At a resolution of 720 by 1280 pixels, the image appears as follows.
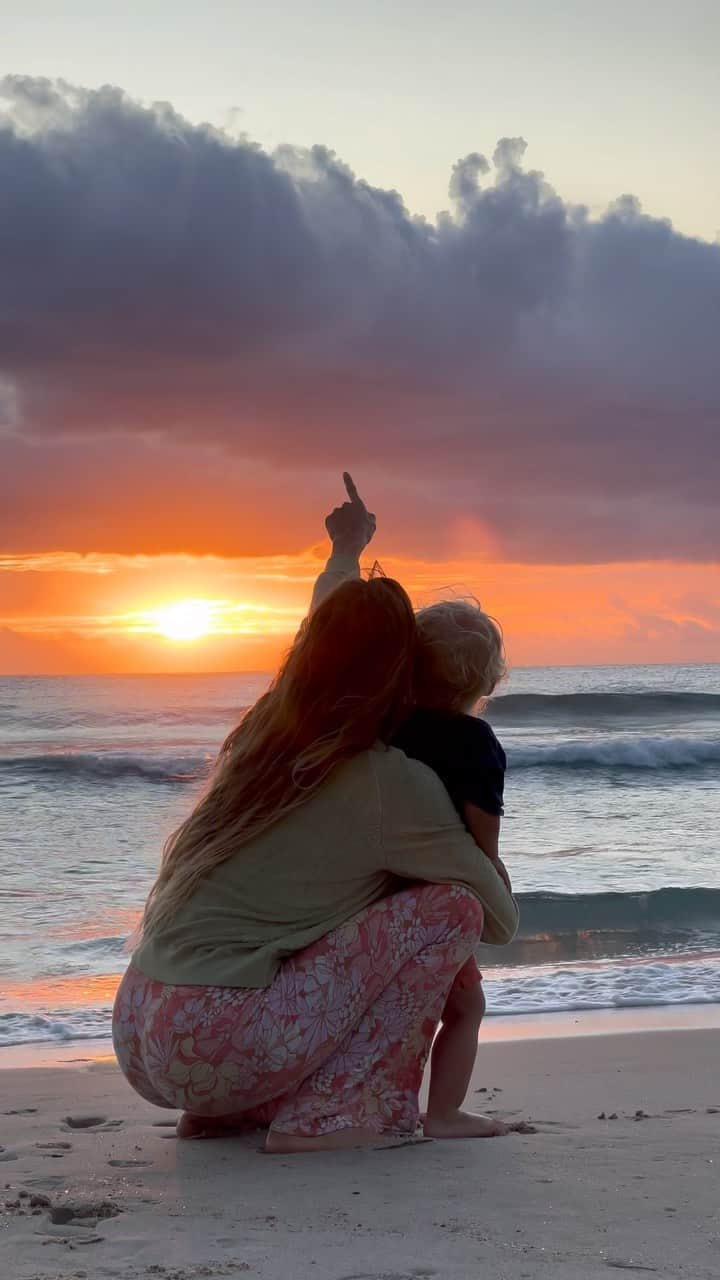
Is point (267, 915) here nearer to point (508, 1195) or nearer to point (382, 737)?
point (382, 737)

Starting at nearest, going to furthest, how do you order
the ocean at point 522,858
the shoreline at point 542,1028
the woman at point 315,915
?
the woman at point 315,915
the shoreline at point 542,1028
the ocean at point 522,858

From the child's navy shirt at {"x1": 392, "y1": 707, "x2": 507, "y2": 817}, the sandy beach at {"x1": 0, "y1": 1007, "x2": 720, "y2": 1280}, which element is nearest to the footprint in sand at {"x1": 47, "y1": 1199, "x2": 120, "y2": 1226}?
the sandy beach at {"x1": 0, "y1": 1007, "x2": 720, "y2": 1280}

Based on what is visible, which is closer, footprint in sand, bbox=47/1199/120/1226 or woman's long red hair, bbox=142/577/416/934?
footprint in sand, bbox=47/1199/120/1226

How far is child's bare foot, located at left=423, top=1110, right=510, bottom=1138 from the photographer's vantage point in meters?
3.10

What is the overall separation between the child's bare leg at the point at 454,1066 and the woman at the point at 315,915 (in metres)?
0.14

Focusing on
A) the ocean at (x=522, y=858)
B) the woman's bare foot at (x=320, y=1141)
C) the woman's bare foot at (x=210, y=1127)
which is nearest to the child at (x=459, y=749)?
the woman's bare foot at (x=320, y=1141)

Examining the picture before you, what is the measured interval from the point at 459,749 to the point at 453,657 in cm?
23

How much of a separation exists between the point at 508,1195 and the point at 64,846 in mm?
8317

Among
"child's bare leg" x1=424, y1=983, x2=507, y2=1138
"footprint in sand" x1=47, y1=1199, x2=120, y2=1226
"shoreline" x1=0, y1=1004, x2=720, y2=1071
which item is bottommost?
"shoreline" x1=0, y1=1004, x2=720, y2=1071

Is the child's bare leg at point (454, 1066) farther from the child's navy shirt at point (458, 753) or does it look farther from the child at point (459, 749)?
the child's navy shirt at point (458, 753)

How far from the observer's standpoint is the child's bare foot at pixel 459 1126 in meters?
3.10

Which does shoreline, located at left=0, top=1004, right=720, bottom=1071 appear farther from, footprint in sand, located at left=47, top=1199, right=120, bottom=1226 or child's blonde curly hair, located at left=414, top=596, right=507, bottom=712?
child's blonde curly hair, located at left=414, top=596, right=507, bottom=712

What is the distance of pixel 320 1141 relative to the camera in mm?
2930

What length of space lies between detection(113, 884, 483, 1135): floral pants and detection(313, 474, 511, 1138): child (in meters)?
0.12
